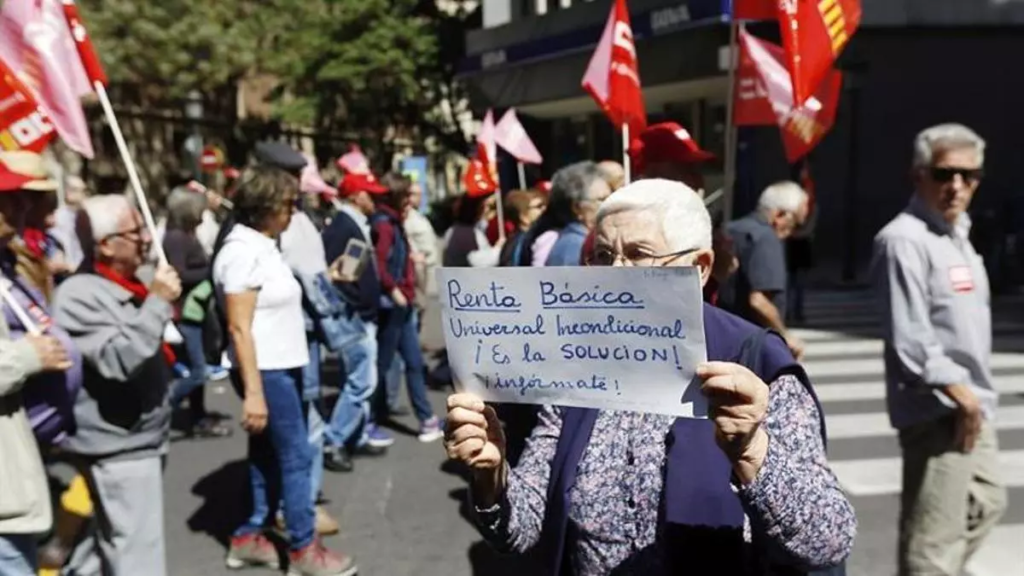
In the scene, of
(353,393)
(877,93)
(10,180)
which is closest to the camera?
(10,180)

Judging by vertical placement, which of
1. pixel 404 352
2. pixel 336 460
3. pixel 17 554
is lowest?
pixel 336 460

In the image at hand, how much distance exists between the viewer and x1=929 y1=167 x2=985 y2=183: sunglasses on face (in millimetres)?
3797

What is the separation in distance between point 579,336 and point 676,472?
1.10 ft

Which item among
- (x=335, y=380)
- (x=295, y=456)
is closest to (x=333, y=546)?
(x=295, y=456)

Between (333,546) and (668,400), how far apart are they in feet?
12.8

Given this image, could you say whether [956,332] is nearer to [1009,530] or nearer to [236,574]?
[1009,530]

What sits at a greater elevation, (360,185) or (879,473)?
(360,185)

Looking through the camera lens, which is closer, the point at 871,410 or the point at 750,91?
the point at 750,91

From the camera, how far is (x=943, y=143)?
3803 millimetres

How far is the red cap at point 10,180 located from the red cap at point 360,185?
13.6 feet

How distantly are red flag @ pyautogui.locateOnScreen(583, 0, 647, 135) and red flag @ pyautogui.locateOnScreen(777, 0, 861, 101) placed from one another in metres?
1.01

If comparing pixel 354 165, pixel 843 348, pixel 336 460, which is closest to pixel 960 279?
pixel 336 460

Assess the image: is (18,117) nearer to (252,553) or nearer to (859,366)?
(252,553)

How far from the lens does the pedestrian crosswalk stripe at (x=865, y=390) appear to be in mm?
8516
